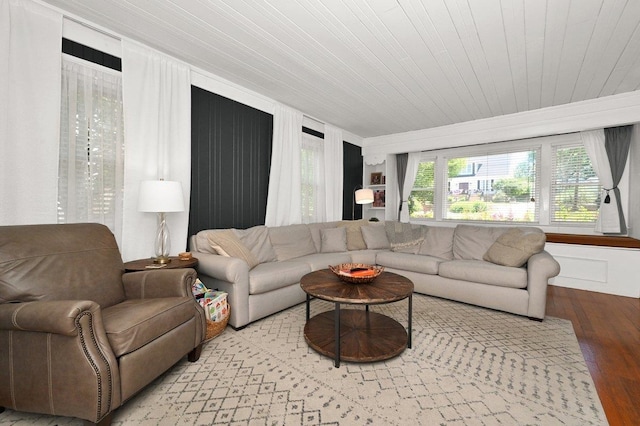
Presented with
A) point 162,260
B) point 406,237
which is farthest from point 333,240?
point 162,260

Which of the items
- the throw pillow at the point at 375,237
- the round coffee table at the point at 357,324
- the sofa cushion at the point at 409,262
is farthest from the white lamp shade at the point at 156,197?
the throw pillow at the point at 375,237

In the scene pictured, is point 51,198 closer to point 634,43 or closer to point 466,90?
point 466,90

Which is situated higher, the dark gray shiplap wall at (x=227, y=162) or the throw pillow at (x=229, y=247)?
the dark gray shiplap wall at (x=227, y=162)

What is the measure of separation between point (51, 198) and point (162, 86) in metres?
1.36

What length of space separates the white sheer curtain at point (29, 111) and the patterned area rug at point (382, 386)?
1313 mm

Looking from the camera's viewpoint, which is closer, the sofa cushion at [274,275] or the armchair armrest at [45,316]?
the armchair armrest at [45,316]

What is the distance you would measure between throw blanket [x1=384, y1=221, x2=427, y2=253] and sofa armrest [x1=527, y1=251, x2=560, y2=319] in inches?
56.3

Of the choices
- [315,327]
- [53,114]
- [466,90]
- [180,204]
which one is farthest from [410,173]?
[53,114]

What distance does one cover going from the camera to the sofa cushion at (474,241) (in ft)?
11.4

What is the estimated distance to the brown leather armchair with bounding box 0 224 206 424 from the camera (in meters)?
1.28

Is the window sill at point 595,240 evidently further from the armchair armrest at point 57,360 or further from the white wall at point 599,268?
the armchair armrest at point 57,360

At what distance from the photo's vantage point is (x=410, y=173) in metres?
5.65

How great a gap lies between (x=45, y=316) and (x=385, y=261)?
3424 mm

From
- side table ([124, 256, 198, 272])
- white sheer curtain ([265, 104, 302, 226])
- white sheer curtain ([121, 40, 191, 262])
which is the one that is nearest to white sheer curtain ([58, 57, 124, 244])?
white sheer curtain ([121, 40, 191, 262])
